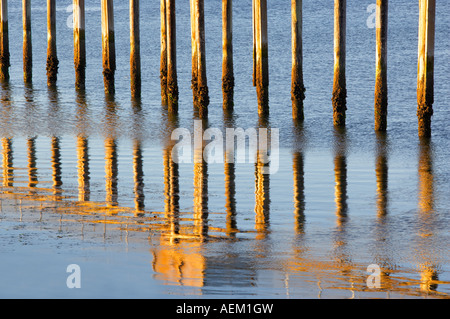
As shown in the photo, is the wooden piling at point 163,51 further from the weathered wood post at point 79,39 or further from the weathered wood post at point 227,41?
the weathered wood post at point 79,39

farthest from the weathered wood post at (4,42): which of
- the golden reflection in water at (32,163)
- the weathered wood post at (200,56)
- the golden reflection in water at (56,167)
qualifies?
the golden reflection in water at (56,167)

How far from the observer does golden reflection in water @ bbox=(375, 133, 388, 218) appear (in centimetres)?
1236

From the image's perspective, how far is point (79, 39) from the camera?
2509 cm

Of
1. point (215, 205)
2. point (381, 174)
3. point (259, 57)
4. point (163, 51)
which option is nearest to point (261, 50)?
point (259, 57)

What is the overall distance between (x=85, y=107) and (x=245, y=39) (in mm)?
21424

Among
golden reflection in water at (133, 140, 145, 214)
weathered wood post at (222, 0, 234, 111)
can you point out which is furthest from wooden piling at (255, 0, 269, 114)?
golden reflection in water at (133, 140, 145, 214)

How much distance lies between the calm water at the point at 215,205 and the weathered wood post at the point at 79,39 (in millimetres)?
758

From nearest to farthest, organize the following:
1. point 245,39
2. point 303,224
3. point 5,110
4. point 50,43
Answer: point 303,224 → point 5,110 → point 50,43 → point 245,39

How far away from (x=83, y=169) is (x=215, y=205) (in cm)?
323

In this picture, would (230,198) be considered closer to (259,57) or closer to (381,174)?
(381,174)

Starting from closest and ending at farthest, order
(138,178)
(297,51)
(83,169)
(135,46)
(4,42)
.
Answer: (138,178) → (83,169) → (297,51) → (135,46) → (4,42)

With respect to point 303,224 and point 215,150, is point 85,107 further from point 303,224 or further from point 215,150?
point 303,224
